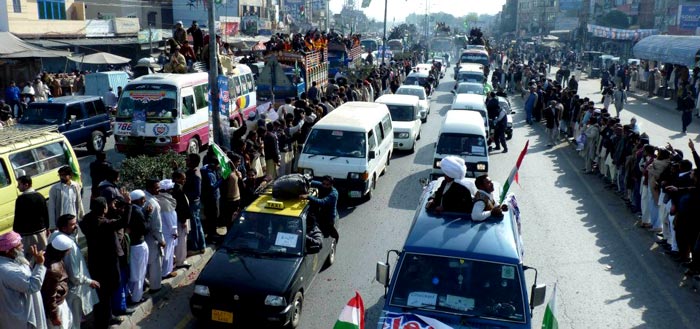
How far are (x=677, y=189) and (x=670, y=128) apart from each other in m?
17.0

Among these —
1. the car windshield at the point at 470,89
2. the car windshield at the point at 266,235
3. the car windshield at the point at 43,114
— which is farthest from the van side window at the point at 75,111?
the car windshield at the point at 470,89

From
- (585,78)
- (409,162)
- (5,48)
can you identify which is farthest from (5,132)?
(585,78)

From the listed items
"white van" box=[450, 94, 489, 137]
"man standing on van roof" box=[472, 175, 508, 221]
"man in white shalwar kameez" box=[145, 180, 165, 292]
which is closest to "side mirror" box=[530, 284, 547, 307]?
"man standing on van roof" box=[472, 175, 508, 221]

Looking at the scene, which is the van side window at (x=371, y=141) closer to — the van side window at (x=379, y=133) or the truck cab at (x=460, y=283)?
the van side window at (x=379, y=133)

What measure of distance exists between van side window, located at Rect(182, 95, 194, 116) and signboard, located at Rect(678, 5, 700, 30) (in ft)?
157

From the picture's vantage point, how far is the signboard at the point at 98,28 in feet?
124

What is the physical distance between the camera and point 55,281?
6.07 m

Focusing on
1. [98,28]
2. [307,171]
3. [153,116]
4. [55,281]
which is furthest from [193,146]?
[98,28]

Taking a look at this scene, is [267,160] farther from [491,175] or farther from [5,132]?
[491,175]

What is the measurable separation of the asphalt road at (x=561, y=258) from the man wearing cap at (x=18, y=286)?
1.90 m

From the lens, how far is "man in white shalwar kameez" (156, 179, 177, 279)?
842 centimetres

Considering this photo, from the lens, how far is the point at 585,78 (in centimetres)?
5250

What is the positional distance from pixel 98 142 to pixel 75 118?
3.28ft

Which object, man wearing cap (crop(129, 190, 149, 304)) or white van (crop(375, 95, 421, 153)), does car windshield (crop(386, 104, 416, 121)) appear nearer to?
white van (crop(375, 95, 421, 153))
